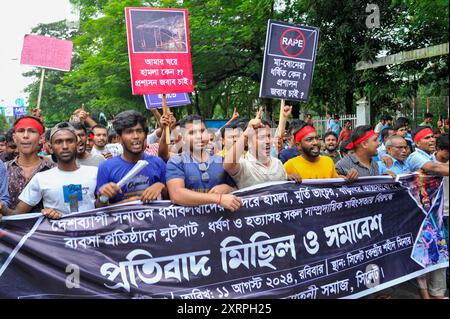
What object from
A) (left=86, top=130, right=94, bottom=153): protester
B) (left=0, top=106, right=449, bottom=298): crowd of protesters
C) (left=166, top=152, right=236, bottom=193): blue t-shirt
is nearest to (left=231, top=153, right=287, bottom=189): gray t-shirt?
(left=0, top=106, right=449, bottom=298): crowd of protesters

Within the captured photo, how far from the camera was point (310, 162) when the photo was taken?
4.38m

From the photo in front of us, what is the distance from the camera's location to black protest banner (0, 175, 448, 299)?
3.28 m

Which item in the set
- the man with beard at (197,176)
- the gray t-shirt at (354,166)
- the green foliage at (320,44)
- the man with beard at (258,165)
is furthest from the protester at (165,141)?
the green foliage at (320,44)

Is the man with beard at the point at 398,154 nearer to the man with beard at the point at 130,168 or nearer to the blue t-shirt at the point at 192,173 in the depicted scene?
the blue t-shirt at the point at 192,173

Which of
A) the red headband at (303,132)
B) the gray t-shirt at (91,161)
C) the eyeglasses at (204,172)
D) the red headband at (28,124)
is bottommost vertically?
the eyeglasses at (204,172)

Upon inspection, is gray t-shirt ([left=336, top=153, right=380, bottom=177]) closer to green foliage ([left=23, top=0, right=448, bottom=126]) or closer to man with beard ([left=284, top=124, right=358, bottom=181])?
man with beard ([left=284, top=124, right=358, bottom=181])

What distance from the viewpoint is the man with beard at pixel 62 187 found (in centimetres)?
350

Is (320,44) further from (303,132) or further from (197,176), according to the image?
(197,176)

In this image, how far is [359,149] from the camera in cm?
480

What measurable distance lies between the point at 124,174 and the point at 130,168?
8 cm

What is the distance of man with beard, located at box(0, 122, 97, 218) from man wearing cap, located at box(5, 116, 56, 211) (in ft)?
1.11

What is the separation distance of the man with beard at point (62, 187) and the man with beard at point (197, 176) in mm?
649

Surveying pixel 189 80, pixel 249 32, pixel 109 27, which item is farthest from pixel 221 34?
pixel 189 80
